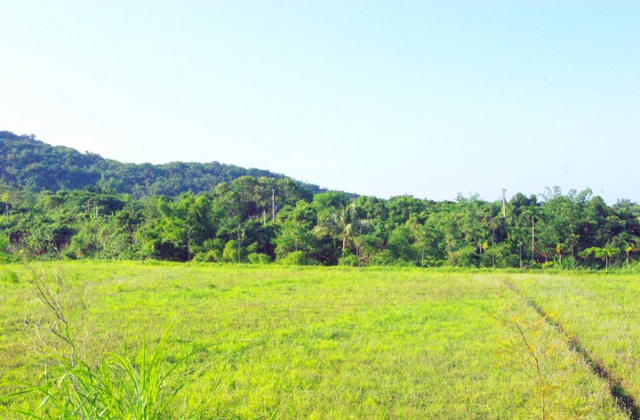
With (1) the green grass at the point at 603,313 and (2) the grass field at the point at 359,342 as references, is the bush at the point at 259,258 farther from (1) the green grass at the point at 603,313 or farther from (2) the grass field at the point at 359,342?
(1) the green grass at the point at 603,313

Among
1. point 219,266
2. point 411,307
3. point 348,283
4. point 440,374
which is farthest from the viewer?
point 219,266

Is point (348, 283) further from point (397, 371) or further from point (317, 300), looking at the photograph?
point (397, 371)

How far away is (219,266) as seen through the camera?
25.7 m

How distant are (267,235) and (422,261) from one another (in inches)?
441

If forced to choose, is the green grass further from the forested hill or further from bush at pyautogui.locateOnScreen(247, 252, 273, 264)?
the forested hill

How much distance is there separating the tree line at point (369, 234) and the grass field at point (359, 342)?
10.2 meters

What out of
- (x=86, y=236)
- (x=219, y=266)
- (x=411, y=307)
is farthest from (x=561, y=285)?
(x=86, y=236)

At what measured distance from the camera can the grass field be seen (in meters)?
5.76

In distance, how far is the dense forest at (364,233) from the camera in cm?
2780

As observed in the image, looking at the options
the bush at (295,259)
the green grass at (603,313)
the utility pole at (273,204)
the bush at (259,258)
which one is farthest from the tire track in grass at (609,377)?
the utility pole at (273,204)

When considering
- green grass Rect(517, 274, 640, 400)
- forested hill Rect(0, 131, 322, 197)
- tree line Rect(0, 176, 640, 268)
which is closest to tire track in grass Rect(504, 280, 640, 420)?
green grass Rect(517, 274, 640, 400)

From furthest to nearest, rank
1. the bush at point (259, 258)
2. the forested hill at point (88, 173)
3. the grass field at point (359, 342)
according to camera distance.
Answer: the forested hill at point (88, 173) → the bush at point (259, 258) → the grass field at point (359, 342)

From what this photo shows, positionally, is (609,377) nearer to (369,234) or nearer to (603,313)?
(603,313)

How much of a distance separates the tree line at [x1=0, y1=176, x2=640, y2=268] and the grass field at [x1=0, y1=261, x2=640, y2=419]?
10.2m
